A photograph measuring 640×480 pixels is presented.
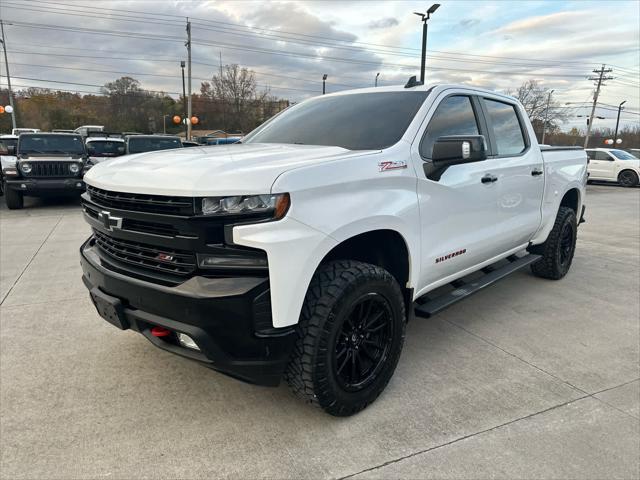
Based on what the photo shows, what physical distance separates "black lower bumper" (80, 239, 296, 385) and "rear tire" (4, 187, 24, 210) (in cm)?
984

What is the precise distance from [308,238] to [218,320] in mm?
559

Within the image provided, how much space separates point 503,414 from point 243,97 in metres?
60.6

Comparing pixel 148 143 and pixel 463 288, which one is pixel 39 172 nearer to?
pixel 148 143

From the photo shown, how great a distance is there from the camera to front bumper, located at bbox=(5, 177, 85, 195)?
10.2m

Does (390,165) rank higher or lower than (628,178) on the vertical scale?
higher

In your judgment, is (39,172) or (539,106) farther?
(539,106)

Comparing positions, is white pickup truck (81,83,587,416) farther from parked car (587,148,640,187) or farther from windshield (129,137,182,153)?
parked car (587,148,640,187)

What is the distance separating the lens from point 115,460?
2.26 meters

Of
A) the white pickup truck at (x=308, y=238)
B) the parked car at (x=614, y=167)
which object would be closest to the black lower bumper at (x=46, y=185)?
the white pickup truck at (x=308, y=238)

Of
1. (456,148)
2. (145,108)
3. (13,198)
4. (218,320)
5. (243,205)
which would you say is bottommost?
(13,198)

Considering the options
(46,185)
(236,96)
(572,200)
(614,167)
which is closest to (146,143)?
(46,185)

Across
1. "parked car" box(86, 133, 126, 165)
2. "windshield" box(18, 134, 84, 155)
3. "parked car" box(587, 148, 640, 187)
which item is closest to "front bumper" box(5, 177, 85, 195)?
"windshield" box(18, 134, 84, 155)

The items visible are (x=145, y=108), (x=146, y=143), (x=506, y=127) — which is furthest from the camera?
(x=145, y=108)

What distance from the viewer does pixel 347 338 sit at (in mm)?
2564
